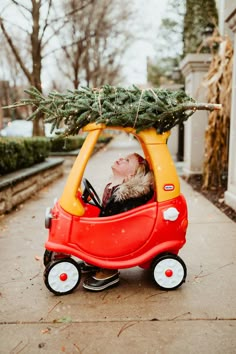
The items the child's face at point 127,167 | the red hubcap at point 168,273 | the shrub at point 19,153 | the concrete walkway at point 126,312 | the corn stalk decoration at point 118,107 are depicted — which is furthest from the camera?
the shrub at point 19,153

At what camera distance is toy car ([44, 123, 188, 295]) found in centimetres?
289

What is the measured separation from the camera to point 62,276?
2.87 m

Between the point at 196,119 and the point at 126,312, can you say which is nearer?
the point at 126,312

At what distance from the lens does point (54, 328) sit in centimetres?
240

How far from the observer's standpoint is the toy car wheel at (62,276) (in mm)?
2850

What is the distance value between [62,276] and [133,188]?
0.91 m

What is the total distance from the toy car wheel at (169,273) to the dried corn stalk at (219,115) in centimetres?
430

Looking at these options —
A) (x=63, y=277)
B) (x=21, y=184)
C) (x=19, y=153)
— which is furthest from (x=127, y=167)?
(x=19, y=153)

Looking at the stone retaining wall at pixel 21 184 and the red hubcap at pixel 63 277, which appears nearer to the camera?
the red hubcap at pixel 63 277

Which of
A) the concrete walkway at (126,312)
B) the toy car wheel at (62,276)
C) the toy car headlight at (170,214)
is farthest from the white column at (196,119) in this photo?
the toy car wheel at (62,276)

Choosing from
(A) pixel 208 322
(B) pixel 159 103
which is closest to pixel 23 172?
(B) pixel 159 103

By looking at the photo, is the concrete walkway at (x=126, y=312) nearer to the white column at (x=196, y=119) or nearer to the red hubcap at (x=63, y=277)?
the red hubcap at (x=63, y=277)

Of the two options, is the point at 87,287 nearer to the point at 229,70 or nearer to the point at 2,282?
the point at 2,282

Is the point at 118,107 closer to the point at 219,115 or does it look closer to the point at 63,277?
the point at 63,277
